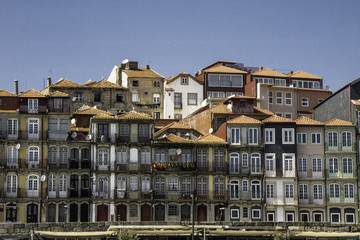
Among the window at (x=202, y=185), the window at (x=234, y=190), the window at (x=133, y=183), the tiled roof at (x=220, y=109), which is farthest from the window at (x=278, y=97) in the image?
the window at (x=133, y=183)

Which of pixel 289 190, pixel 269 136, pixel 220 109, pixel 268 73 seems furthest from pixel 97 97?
pixel 289 190

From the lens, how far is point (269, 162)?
2867 inches

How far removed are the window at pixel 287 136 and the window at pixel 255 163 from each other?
2866mm

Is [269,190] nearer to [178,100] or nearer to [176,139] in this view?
[176,139]

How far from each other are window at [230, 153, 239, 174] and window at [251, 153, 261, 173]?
1.34m

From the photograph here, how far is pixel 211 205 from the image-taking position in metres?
71.7

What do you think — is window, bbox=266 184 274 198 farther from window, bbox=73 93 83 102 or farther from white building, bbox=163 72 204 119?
window, bbox=73 93 83 102

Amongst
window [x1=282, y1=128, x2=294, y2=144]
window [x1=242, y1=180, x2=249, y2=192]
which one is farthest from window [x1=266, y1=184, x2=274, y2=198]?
window [x1=282, y1=128, x2=294, y2=144]

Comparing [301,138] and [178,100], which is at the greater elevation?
[178,100]

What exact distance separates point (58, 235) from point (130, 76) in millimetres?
39653

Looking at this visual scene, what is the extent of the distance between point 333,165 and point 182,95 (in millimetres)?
27575

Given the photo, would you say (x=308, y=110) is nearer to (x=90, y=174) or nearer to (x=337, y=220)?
(x=337, y=220)

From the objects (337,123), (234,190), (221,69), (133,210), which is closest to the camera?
(133,210)

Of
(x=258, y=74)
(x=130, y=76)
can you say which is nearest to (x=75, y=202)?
(x=130, y=76)
